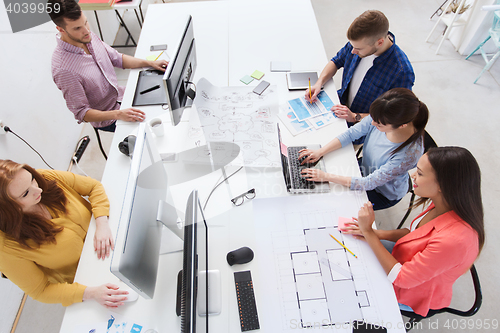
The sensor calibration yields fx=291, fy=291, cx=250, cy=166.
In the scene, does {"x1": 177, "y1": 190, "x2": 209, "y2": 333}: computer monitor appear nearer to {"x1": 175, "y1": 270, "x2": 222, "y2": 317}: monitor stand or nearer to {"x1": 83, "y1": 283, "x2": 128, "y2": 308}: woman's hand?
{"x1": 175, "y1": 270, "x2": 222, "y2": 317}: monitor stand

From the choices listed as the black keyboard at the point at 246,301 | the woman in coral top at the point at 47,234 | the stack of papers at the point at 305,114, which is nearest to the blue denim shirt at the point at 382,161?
the stack of papers at the point at 305,114

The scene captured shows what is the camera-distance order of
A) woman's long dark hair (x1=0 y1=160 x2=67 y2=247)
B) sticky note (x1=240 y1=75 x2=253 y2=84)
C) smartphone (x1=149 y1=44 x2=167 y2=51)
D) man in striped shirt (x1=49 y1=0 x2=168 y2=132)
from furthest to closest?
1. smartphone (x1=149 y1=44 x2=167 y2=51)
2. sticky note (x1=240 y1=75 x2=253 y2=84)
3. man in striped shirt (x1=49 y1=0 x2=168 y2=132)
4. woman's long dark hair (x1=0 y1=160 x2=67 y2=247)

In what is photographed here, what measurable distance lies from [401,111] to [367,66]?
0.71 m

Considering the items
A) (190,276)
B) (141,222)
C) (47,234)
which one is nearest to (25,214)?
(47,234)

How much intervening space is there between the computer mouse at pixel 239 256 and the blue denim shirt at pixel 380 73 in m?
1.42

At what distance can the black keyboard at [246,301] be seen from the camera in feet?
4.05

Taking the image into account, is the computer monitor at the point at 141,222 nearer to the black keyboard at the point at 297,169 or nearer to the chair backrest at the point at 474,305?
the black keyboard at the point at 297,169

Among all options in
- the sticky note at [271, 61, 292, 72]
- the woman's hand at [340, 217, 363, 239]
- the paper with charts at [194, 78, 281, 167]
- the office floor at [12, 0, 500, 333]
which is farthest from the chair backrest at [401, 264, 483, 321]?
the sticky note at [271, 61, 292, 72]

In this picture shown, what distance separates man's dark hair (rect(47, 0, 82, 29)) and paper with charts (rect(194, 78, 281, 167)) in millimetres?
819

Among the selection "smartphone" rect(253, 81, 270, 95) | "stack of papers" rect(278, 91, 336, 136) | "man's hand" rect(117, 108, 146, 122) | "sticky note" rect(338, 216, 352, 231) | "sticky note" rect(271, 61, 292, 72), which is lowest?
"sticky note" rect(338, 216, 352, 231)

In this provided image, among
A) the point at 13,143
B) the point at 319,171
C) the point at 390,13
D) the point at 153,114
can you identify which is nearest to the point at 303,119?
the point at 319,171

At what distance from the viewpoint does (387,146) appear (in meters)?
1.65

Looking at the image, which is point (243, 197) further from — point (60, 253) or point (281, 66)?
point (281, 66)

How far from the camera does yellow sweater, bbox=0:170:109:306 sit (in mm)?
1219
